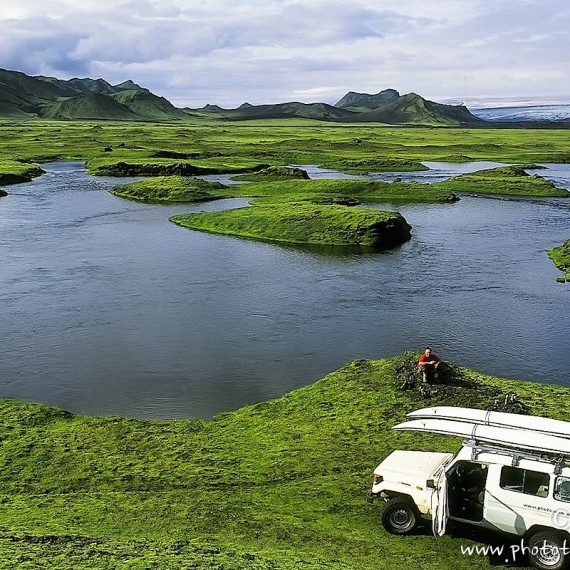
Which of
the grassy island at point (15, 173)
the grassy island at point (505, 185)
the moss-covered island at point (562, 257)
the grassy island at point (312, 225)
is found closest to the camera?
the moss-covered island at point (562, 257)

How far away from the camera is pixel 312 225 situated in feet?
260

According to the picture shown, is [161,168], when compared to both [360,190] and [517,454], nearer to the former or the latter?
[360,190]

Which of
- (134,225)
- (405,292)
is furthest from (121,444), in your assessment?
(134,225)

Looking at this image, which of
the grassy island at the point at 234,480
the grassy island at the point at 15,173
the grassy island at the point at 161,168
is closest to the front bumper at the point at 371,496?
the grassy island at the point at 234,480

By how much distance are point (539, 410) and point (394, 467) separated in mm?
12292

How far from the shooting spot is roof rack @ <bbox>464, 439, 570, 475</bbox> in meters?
18.4

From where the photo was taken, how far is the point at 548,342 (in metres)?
44.2

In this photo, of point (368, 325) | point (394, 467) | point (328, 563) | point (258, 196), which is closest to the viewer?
point (328, 563)

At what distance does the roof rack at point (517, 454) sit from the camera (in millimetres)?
18406

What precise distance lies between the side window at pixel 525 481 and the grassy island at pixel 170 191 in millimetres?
93144

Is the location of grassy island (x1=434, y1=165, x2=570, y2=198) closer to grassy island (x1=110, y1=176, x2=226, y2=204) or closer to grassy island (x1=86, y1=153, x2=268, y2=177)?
grassy island (x1=110, y1=176, x2=226, y2=204)

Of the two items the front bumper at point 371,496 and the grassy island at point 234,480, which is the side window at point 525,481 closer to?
the grassy island at point 234,480

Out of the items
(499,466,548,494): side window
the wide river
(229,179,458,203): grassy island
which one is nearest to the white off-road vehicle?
(499,466,548,494): side window

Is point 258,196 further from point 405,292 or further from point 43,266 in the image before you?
point 405,292
